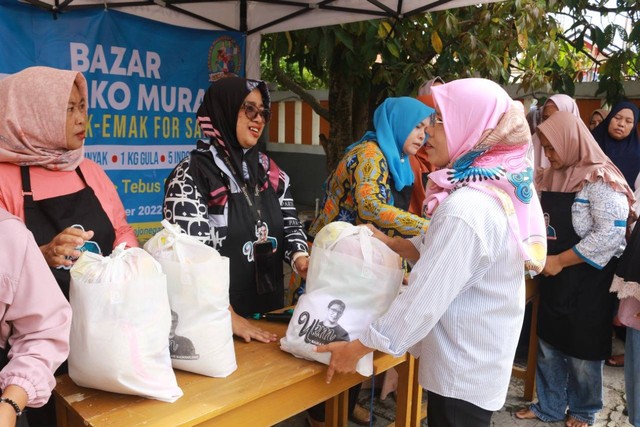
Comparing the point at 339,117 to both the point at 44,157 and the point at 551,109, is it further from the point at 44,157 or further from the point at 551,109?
the point at 44,157

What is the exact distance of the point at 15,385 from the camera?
116cm

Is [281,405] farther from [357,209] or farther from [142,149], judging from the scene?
[142,149]

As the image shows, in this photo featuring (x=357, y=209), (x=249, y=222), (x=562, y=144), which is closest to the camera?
(x=249, y=222)

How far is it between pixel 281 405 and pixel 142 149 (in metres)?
2.52

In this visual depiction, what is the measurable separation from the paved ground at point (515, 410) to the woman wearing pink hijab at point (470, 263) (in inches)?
54.7

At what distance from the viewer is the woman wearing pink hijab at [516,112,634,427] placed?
2.63 metres

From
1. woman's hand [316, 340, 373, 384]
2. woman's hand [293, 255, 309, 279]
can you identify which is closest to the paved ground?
woman's hand [293, 255, 309, 279]

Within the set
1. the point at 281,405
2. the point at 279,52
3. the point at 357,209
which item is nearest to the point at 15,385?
the point at 281,405

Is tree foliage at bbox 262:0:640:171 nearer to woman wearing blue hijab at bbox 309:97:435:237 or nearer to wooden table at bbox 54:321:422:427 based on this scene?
woman wearing blue hijab at bbox 309:97:435:237

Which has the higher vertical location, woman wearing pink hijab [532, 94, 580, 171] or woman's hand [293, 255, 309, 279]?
woman wearing pink hijab [532, 94, 580, 171]

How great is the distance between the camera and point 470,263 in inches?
57.6

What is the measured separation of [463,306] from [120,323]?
950 mm

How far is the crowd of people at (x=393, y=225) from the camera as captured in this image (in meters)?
1.45

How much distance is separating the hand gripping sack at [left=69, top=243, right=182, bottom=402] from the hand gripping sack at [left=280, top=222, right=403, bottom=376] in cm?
46
